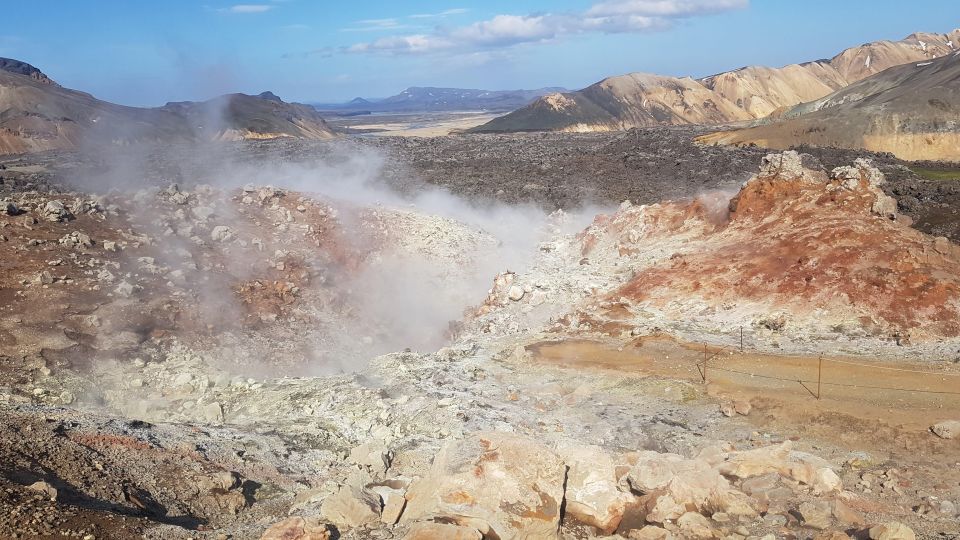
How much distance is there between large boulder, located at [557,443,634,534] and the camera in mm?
8156

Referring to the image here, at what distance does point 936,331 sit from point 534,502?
9.74m

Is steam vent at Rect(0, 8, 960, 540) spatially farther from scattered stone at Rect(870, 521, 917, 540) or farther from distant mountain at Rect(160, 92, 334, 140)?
distant mountain at Rect(160, 92, 334, 140)

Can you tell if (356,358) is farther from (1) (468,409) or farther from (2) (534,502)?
(2) (534,502)

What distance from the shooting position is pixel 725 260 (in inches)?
666

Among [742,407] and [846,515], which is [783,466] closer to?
[846,515]

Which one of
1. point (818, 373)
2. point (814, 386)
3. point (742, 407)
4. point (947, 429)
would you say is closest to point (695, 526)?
point (742, 407)

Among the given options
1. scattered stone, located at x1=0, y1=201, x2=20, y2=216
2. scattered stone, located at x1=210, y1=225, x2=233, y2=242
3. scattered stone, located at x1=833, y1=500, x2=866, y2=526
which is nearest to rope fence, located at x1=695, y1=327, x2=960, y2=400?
scattered stone, located at x1=833, y1=500, x2=866, y2=526

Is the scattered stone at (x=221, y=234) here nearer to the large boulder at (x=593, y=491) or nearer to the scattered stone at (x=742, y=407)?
the large boulder at (x=593, y=491)

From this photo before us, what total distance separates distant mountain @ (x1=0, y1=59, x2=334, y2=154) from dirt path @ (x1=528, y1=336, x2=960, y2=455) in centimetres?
6256

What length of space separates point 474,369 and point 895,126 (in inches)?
1946

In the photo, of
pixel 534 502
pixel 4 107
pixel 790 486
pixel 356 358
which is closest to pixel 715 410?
pixel 790 486

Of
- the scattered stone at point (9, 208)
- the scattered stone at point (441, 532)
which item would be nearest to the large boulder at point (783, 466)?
the scattered stone at point (441, 532)

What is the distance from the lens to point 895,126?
51625 mm

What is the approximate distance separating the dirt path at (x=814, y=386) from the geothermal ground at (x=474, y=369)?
0.18 ft
